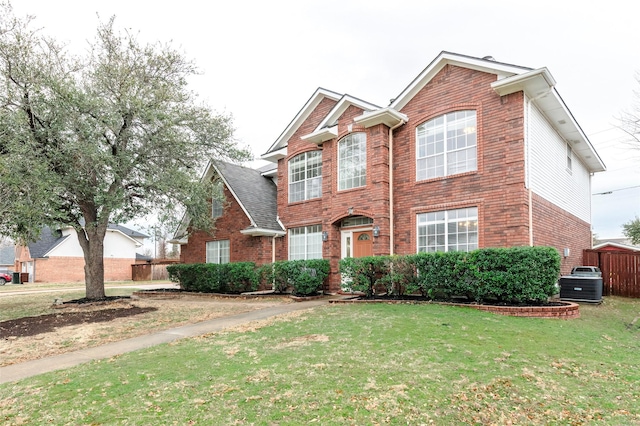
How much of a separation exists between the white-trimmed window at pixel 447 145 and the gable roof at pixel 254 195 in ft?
23.0

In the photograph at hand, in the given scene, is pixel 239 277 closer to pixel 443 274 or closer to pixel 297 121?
pixel 297 121

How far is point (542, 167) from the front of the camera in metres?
12.5

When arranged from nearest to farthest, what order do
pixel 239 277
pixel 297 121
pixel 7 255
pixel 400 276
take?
1. pixel 400 276
2. pixel 239 277
3. pixel 297 121
4. pixel 7 255

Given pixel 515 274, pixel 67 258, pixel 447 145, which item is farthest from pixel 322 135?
pixel 67 258

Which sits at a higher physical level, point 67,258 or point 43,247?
point 43,247

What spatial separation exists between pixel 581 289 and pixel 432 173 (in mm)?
5603

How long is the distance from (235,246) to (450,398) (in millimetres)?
14660

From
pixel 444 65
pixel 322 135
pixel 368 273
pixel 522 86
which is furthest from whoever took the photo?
pixel 322 135

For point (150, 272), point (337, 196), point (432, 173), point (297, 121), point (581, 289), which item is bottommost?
point (150, 272)

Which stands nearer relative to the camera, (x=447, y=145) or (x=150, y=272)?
(x=447, y=145)

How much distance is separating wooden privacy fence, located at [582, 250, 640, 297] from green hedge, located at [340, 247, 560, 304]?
7.99m

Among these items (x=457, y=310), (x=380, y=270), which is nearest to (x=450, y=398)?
(x=457, y=310)

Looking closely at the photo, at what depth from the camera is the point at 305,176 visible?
671 inches

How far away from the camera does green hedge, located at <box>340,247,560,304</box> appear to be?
30.4ft
